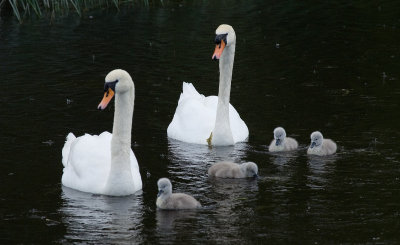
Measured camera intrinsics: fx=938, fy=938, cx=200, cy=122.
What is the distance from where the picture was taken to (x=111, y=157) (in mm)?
12352

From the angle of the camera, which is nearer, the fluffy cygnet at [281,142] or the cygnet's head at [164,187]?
the cygnet's head at [164,187]

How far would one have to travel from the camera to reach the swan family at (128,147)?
12.2 meters

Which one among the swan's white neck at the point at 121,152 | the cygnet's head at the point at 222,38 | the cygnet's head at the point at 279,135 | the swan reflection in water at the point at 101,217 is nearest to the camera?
the swan reflection in water at the point at 101,217

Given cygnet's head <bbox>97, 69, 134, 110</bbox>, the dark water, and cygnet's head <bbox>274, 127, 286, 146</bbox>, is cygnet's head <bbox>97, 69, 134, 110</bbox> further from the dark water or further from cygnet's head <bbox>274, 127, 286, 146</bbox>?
cygnet's head <bbox>274, 127, 286, 146</bbox>

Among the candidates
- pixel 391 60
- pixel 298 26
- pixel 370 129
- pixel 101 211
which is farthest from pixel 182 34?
pixel 101 211

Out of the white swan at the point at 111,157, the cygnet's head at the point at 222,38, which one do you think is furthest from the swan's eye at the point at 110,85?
the cygnet's head at the point at 222,38

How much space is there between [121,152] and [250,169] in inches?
75.3

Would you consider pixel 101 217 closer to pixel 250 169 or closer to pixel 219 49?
pixel 250 169

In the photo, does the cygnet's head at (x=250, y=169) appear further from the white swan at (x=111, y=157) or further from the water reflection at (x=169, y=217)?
the water reflection at (x=169, y=217)

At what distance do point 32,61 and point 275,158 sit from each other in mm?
9084

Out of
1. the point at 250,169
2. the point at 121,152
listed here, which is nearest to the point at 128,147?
the point at 121,152

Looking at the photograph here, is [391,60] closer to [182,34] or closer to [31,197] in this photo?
[182,34]

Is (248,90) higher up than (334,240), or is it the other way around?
(248,90)

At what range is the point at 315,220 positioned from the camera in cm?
1123
